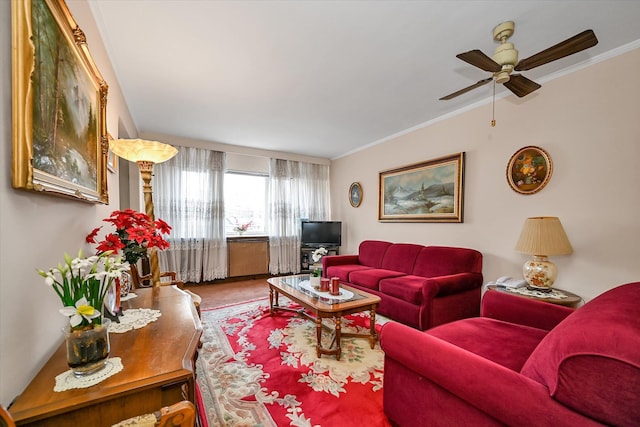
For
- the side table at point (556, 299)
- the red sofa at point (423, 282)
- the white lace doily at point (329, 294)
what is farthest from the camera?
the red sofa at point (423, 282)

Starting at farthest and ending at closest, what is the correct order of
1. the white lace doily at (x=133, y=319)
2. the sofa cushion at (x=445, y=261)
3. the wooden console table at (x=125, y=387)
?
the sofa cushion at (x=445, y=261) → the white lace doily at (x=133, y=319) → the wooden console table at (x=125, y=387)

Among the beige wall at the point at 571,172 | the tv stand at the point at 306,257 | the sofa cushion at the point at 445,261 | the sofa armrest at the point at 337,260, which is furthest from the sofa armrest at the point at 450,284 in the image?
the tv stand at the point at 306,257

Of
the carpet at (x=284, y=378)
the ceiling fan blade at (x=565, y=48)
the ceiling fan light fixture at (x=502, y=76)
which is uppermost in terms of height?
the ceiling fan blade at (x=565, y=48)

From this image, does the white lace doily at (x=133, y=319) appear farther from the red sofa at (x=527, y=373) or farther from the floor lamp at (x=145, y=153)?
the red sofa at (x=527, y=373)

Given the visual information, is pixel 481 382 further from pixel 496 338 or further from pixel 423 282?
pixel 423 282

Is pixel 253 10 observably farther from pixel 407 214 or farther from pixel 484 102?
pixel 407 214

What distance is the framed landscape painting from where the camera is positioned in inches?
133

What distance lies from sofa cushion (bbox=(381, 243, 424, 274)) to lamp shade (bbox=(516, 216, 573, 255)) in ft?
4.71

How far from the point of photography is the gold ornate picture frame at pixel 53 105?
75 cm

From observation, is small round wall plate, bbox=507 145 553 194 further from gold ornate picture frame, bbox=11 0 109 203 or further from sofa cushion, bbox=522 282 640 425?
gold ornate picture frame, bbox=11 0 109 203

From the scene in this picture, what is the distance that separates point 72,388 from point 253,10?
213 cm

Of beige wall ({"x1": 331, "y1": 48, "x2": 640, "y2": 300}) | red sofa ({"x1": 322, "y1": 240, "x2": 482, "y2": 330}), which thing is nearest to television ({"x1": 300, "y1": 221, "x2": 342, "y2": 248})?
red sofa ({"x1": 322, "y1": 240, "x2": 482, "y2": 330})

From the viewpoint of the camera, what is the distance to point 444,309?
2744 millimetres

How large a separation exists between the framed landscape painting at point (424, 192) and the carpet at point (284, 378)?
1.89 meters
